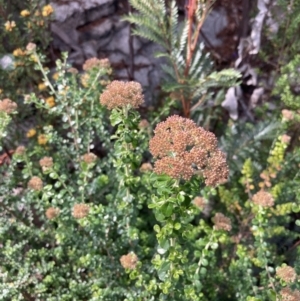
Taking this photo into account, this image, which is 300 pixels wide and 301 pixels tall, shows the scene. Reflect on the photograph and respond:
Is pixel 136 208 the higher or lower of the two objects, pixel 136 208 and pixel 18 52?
the lower

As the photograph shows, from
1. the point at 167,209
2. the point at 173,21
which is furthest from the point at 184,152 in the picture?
the point at 173,21

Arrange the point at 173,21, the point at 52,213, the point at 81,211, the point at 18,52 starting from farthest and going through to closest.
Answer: the point at 18,52 < the point at 173,21 < the point at 52,213 < the point at 81,211

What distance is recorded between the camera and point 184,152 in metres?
0.89

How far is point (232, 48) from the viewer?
2.56m

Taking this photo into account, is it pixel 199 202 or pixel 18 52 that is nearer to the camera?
pixel 199 202

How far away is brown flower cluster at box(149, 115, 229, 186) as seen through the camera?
88 centimetres

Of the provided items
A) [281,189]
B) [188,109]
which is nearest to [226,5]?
[188,109]

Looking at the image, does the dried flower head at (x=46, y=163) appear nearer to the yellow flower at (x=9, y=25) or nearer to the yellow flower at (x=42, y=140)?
the yellow flower at (x=42, y=140)

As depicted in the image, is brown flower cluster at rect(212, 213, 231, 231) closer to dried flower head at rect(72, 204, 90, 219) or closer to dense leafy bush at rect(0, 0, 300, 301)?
dense leafy bush at rect(0, 0, 300, 301)

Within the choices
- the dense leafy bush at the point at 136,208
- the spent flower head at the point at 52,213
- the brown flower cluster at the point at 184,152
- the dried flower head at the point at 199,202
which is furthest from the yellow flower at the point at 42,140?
the brown flower cluster at the point at 184,152

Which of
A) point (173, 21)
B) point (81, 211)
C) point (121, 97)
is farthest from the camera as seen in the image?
point (173, 21)

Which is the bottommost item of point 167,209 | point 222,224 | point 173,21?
point 167,209

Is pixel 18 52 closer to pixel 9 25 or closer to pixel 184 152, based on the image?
pixel 9 25

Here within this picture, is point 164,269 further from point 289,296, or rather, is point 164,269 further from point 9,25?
point 9,25
